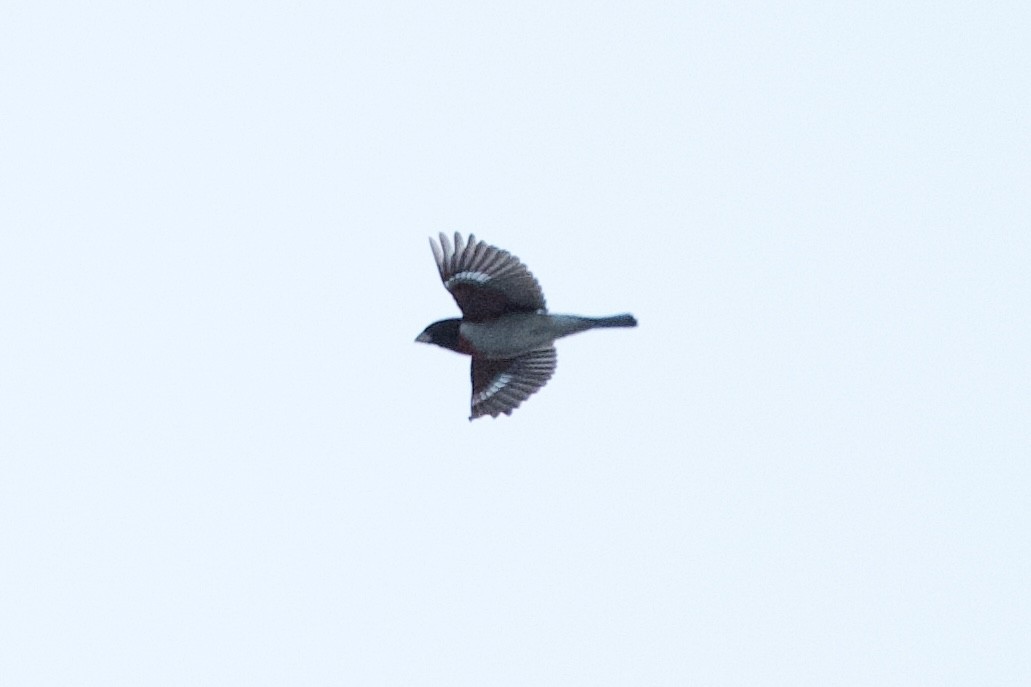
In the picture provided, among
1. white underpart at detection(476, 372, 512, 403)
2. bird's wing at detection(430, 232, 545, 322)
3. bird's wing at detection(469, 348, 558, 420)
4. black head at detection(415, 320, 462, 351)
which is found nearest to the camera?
bird's wing at detection(430, 232, 545, 322)

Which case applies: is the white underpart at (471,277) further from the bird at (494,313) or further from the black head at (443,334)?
the black head at (443,334)

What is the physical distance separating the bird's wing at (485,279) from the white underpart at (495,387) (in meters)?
0.83

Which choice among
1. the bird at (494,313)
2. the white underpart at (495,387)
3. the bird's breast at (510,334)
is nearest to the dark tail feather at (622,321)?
the bird at (494,313)

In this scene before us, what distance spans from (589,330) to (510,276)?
2.54 feet

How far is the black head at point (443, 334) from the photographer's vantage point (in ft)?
58.4

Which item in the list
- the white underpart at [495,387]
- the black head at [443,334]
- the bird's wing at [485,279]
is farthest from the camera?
the white underpart at [495,387]

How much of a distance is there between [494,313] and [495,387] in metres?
0.96

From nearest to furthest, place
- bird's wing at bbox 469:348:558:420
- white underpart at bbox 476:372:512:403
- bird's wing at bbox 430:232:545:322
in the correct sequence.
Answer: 1. bird's wing at bbox 430:232:545:322
2. bird's wing at bbox 469:348:558:420
3. white underpart at bbox 476:372:512:403

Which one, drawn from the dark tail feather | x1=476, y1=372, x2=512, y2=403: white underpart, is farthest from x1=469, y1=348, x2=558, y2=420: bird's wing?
the dark tail feather

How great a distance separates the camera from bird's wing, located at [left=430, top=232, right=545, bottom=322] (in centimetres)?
1717

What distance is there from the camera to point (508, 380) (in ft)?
59.7

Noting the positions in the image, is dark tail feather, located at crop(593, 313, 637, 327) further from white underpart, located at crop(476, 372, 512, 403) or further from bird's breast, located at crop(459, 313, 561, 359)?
white underpart, located at crop(476, 372, 512, 403)

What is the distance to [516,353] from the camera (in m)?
17.6

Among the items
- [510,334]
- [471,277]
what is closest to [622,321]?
[510,334]
